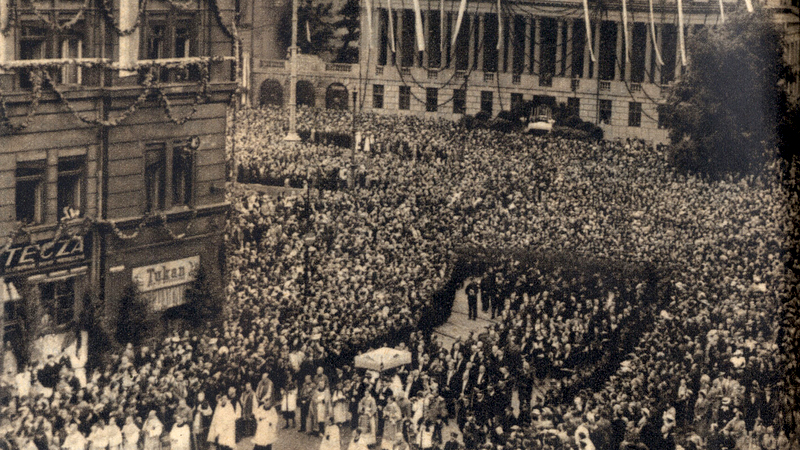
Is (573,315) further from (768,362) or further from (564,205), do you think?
(768,362)

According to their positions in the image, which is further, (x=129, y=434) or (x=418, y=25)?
(x=418, y=25)

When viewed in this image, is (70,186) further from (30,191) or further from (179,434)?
(179,434)

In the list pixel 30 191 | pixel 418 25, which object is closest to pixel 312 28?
pixel 418 25

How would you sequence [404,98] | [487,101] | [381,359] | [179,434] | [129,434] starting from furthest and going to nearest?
[487,101], [404,98], [381,359], [179,434], [129,434]

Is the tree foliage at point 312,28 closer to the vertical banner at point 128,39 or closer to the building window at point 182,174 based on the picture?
the building window at point 182,174

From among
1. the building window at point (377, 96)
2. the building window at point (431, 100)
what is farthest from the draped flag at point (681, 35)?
the building window at point (377, 96)

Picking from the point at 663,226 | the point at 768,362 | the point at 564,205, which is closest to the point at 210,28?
the point at 564,205

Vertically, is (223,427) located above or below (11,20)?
below

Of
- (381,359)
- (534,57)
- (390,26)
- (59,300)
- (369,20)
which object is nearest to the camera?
(59,300)
